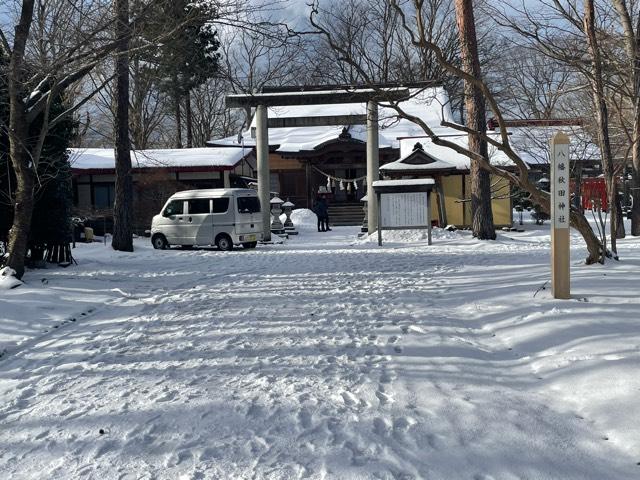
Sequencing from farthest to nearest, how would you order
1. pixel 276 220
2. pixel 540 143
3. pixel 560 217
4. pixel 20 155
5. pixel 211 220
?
pixel 276 220
pixel 540 143
pixel 211 220
pixel 20 155
pixel 560 217

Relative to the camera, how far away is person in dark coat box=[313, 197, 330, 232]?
90.1 feet

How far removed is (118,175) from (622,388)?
15.2 metres

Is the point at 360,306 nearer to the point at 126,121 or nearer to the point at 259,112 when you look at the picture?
the point at 126,121

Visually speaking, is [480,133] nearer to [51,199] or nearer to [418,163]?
[51,199]

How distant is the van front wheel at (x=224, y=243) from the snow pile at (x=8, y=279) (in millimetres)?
9001

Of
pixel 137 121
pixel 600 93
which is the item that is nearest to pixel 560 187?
pixel 600 93

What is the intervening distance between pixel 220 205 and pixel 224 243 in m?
1.18

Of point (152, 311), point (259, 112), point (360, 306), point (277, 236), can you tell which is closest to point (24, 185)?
point (152, 311)

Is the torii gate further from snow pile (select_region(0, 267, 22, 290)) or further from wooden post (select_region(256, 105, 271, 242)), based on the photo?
snow pile (select_region(0, 267, 22, 290))

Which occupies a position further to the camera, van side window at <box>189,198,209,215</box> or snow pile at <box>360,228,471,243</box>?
snow pile at <box>360,228,471,243</box>

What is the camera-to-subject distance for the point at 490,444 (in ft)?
12.2

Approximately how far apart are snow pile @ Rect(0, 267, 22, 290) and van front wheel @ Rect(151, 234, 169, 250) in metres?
9.51

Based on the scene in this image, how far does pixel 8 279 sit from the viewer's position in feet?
32.6

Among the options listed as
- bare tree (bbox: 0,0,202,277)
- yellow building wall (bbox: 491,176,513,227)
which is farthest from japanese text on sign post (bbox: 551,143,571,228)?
yellow building wall (bbox: 491,176,513,227)
